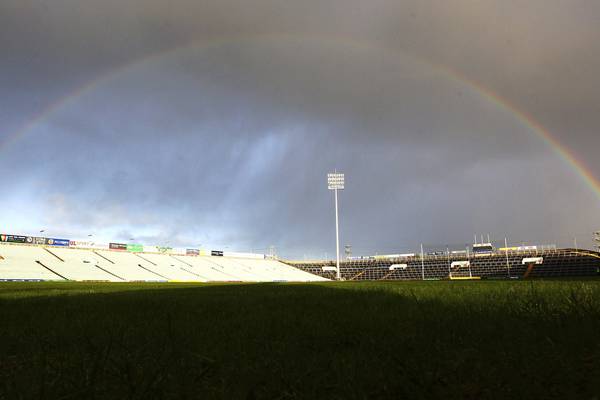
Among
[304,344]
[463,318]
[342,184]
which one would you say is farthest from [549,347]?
[342,184]

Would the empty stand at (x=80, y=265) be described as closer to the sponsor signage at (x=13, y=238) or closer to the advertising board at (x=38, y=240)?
the advertising board at (x=38, y=240)

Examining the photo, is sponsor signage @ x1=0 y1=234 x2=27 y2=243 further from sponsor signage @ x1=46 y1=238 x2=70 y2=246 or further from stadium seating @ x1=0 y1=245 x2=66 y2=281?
sponsor signage @ x1=46 y1=238 x2=70 y2=246

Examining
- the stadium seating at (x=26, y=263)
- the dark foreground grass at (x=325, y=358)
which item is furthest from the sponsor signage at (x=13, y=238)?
the dark foreground grass at (x=325, y=358)

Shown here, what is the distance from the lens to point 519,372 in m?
2.25

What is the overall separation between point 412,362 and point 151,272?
71573 mm

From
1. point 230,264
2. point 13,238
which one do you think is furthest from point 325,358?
point 230,264

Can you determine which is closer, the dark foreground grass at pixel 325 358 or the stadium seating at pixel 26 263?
the dark foreground grass at pixel 325 358

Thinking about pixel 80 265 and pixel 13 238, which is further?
pixel 13 238

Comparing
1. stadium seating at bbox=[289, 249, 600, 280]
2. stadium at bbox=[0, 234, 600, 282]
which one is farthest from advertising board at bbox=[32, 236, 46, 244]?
stadium seating at bbox=[289, 249, 600, 280]

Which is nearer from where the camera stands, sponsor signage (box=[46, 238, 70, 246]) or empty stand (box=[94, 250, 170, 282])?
empty stand (box=[94, 250, 170, 282])

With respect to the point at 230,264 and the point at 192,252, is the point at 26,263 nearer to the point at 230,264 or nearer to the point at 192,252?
the point at 192,252

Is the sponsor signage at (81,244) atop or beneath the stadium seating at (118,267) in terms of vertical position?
atop

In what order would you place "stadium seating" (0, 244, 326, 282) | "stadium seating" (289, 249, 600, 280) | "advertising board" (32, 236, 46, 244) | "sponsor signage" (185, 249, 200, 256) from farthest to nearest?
"sponsor signage" (185, 249, 200, 256), "stadium seating" (289, 249, 600, 280), "advertising board" (32, 236, 46, 244), "stadium seating" (0, 244, 326, 282)

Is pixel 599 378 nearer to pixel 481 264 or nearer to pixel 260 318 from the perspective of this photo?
pixel 260 318
